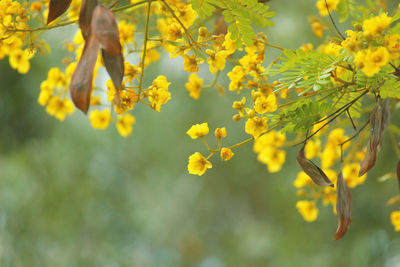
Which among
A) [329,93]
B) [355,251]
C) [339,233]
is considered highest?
[355,251]

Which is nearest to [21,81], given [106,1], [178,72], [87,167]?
[87,167]

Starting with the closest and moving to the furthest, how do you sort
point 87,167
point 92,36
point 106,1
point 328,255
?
1. point 92,36
2. point 106,1
3. point 328,255
4. point 87,167

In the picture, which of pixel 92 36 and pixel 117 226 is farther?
pixel 117 226

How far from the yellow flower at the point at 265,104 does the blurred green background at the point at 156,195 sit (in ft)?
4.03

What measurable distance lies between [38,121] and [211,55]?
2.53m

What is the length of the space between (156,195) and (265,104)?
11.0ft

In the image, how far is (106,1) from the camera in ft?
2.30

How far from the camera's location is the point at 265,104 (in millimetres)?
563

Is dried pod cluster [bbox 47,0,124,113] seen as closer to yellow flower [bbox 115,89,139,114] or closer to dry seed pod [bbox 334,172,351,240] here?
yellow flower [bbox 115,89,139,114]

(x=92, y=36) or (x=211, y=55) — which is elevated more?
(x=211, y=55)

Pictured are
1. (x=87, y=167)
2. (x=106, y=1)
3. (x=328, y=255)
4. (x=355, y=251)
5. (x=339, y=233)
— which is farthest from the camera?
(x=87, y=167)

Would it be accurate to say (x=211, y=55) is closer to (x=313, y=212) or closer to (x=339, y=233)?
(x=339, y=233)

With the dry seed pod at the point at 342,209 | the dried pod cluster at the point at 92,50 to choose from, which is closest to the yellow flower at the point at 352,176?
the dry seed pod at the point at 342,209

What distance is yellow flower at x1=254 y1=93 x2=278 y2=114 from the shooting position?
558 millimetres
